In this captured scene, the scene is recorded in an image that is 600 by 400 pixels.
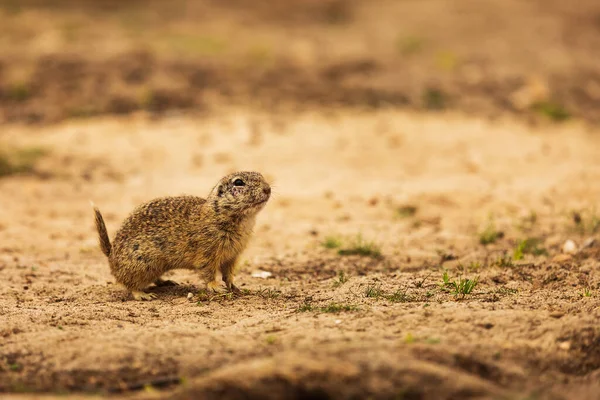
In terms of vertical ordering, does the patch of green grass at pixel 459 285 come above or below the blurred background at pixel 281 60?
below

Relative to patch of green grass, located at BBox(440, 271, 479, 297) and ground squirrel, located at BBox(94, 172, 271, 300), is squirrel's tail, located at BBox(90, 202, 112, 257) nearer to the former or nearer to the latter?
ground squirrel, located at BBox(94, 172, 271, 300)

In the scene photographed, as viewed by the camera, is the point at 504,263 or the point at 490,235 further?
the point at 490,235

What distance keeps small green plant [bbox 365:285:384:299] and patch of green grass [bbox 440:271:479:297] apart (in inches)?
18.0

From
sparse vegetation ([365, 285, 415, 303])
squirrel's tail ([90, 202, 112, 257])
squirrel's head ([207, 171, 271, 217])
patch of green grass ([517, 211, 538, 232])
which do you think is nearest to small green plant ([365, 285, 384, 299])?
sparse vegetation ([365, 285, 415, 303])

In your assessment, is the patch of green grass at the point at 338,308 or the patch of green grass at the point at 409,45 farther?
the patch of green grass at the point at 409,45

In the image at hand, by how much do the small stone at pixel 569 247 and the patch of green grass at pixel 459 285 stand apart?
1387 mm

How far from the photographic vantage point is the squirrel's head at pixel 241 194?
5.68m

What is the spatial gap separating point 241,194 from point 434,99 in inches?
272

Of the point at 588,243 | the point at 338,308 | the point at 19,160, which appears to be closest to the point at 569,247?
the point at 588,243

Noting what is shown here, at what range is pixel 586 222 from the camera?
24.4ft

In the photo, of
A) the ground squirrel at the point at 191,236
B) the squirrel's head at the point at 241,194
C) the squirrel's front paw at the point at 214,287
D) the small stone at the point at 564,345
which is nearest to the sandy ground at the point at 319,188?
the small stone at the point at 564,345

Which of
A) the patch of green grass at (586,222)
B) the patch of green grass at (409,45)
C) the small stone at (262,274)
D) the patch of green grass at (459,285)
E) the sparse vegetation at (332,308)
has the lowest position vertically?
the patch of green grass at (586,222)

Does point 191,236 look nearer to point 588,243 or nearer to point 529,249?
point 529,249

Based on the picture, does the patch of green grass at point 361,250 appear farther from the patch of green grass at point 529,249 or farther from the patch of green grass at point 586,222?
the patch of green grass at point 586,222
